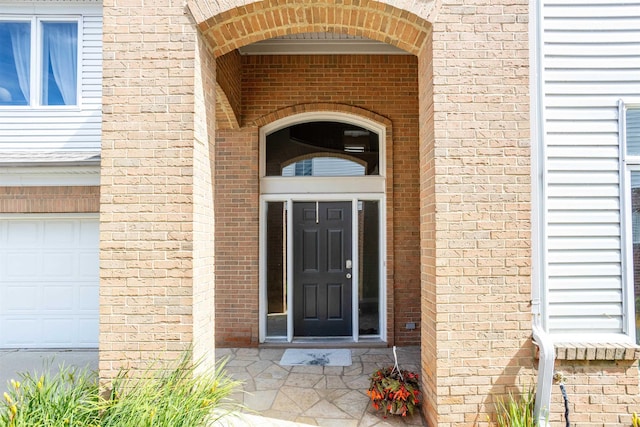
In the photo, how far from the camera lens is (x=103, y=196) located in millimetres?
3174

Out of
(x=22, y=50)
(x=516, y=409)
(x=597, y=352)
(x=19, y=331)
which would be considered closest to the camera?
(x=516, y=409)

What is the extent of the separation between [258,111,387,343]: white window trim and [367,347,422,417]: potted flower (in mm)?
2155

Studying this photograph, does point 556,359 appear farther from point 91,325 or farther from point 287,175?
point 91,325

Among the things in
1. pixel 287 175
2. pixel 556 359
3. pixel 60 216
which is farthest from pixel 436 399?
pixel 60 216

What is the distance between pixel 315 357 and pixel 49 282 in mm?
4017

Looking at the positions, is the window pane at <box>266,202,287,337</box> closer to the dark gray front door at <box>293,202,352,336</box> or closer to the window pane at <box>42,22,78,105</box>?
the dark gray front door at <box>293,202,352,336</box>

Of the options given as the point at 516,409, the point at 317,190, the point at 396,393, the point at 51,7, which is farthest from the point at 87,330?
the point at 516,409

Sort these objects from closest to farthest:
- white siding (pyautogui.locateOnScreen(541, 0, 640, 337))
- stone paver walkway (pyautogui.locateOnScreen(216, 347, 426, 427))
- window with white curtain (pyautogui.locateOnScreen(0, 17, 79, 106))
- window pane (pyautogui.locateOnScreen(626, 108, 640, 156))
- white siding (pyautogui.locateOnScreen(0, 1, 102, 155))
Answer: white siding (pyautogui.locateOnScreen(541, 0, 640, 337)) < window pane (pyautogui.locateOnScreen(626, 108, 640, 156)) < stone paver walkway (pyautogui.locateOnScreen(216, 347, 426, 427)) < white siding (pyautogui.locateOnScreen(0, 1, 102, 155)) < window with white curtain (pyautogui.locateOnScreen(0, 17, 79, 106))

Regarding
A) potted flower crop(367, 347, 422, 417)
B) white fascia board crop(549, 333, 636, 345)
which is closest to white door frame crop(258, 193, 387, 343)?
potted flower crop(367, 347, 422, 417)

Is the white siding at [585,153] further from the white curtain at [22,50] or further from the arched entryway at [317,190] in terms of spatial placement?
the white curtain at [22,50]

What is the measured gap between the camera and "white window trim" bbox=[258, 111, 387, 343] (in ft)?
19.1

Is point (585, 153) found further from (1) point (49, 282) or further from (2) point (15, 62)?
(2) point (15, 62)

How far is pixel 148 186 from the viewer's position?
319cm

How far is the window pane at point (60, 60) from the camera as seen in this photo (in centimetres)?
582
